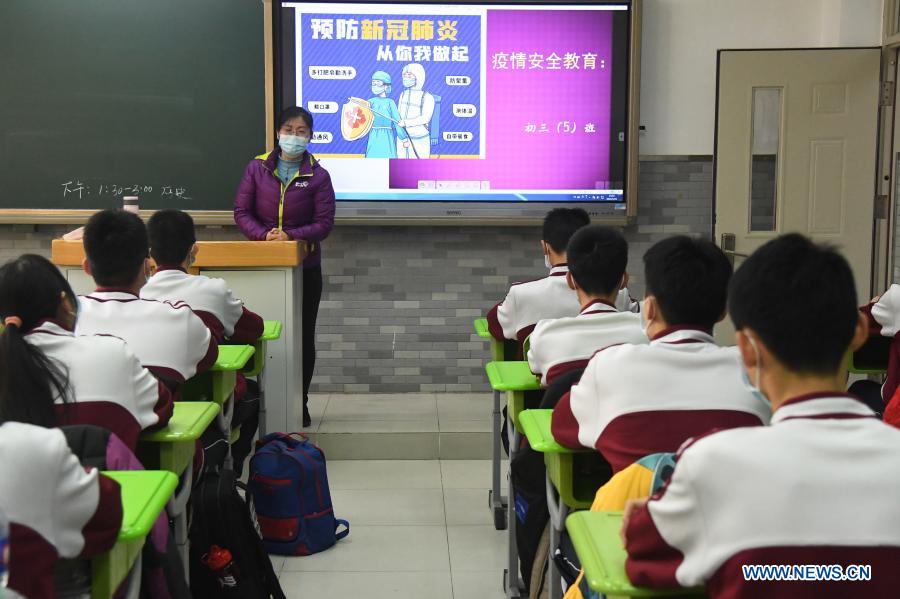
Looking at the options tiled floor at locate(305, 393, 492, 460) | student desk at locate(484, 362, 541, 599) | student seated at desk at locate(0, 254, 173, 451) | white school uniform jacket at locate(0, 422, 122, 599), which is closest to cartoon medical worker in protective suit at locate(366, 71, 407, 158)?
tiled floor at locate(305, 393, 492, 460)

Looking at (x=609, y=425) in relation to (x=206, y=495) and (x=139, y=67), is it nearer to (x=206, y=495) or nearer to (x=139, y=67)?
(x=206, y=495)

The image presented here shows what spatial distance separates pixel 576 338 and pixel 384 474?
6.68 ft

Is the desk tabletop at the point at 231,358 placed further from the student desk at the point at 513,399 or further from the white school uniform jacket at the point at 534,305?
the white school uniform jacket at the point at 534,305

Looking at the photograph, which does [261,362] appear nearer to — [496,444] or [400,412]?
[496,444]

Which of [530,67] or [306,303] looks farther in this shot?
[530,67]

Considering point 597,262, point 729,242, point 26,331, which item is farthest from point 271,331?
point 729,242

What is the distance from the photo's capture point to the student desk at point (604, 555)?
1.32 metres

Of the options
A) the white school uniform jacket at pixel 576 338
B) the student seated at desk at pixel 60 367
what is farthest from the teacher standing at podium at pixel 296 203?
the student seated at desk at pixel 60 367

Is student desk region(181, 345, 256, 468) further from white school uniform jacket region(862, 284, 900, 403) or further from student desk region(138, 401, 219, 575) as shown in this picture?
white school uniform jacket region(862, 284, 900, 403)

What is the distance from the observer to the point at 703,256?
1.97 meters

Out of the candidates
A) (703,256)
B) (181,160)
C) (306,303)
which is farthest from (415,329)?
(703,256)

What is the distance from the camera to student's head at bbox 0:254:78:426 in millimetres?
1749

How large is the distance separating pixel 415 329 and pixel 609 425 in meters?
3.78

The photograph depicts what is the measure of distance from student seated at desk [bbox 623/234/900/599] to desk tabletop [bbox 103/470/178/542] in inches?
32.1
